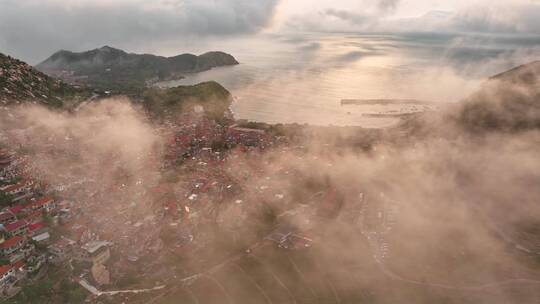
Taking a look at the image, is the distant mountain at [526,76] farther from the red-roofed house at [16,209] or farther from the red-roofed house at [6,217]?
the red-roofed house at [6,217]

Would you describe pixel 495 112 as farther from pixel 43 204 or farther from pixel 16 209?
pixel 16 209

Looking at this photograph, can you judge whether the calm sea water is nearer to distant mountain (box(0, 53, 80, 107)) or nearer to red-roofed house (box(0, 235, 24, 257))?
distant mountain (box(0, 53, 80, 107))

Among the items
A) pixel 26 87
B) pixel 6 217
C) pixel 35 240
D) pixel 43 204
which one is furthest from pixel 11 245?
pixel 26 87

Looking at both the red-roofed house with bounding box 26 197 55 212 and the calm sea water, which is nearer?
the red-roofed house with bounding box 26 197 55 212

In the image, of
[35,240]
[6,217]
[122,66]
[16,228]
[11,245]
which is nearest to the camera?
[11,245]

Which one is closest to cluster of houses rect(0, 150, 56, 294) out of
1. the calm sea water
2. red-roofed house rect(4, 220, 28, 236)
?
red-roofed house rect(4, 220, 28, 236)
